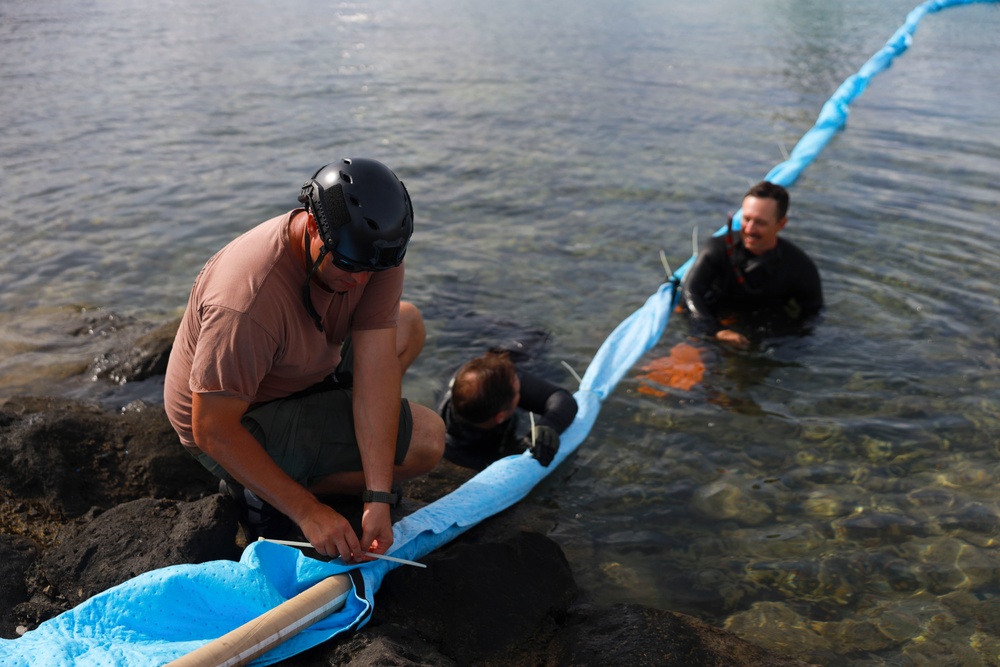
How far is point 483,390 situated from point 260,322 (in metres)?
1.89

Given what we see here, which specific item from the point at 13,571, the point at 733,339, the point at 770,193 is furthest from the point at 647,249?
the point at 13,571

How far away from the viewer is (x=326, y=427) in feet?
11.9

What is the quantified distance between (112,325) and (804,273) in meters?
5.60

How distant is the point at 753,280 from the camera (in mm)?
6797

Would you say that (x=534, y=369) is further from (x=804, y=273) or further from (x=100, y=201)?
(x=100, y=201)

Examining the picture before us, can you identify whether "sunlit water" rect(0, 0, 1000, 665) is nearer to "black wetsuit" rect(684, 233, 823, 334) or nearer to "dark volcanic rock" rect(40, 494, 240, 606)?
"black wetsuit" rect(684, 233, 823, 334)


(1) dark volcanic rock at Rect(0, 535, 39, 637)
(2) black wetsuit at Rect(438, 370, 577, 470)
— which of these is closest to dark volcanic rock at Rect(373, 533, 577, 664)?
(2) black wetsuit at Rect(438, 370, 577, 470)

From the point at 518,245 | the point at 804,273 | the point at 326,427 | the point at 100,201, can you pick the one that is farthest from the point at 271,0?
the point at 326,427

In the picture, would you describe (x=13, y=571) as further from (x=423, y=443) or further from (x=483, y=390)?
(x=483, y=390)

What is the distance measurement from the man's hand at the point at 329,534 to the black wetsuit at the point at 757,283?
167 inches

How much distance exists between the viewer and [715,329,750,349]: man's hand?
6.50 m

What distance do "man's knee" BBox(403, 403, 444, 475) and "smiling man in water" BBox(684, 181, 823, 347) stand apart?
334cm

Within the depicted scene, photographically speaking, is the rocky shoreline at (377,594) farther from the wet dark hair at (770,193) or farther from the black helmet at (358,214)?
the wet dark hair at (770,193)

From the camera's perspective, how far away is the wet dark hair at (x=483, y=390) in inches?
185
